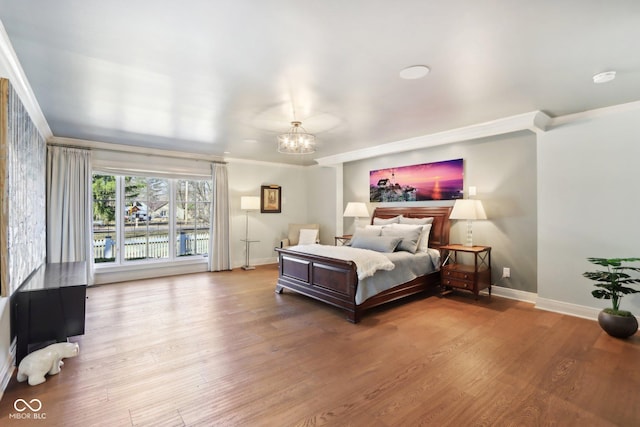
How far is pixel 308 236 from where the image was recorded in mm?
6844

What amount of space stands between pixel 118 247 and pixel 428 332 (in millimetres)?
5255

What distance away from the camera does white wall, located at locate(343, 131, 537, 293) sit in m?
4.06

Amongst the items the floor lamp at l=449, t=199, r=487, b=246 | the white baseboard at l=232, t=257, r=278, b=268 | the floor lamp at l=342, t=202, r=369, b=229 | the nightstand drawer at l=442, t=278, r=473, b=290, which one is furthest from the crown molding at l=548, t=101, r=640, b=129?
the white baseboard at l=232, t=257, r=278, b=268

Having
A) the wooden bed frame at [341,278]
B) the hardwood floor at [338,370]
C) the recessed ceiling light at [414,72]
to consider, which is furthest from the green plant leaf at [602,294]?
the recessed ceiling light at [414,72]

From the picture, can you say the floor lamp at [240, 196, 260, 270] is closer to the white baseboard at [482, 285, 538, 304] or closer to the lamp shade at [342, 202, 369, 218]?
the lamp shade at [342, 202, 369, 218]

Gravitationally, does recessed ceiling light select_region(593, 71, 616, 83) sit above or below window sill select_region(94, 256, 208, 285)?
above

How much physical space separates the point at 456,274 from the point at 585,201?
1.68 m

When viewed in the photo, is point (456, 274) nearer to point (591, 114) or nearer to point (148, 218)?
point (591, 114)

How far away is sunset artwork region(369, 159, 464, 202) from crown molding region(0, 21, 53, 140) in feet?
16.2

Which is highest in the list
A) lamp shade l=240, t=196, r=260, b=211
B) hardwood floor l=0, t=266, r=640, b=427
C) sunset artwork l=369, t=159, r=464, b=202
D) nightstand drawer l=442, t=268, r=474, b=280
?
sunset artwork l=369, t=159, r=464, b=202

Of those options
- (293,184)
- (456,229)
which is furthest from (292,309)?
(293,184)

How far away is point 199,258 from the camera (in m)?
6.25

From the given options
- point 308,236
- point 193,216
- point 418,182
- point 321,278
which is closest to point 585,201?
point 418,182

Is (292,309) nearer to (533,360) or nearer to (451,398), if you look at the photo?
(451,398)
